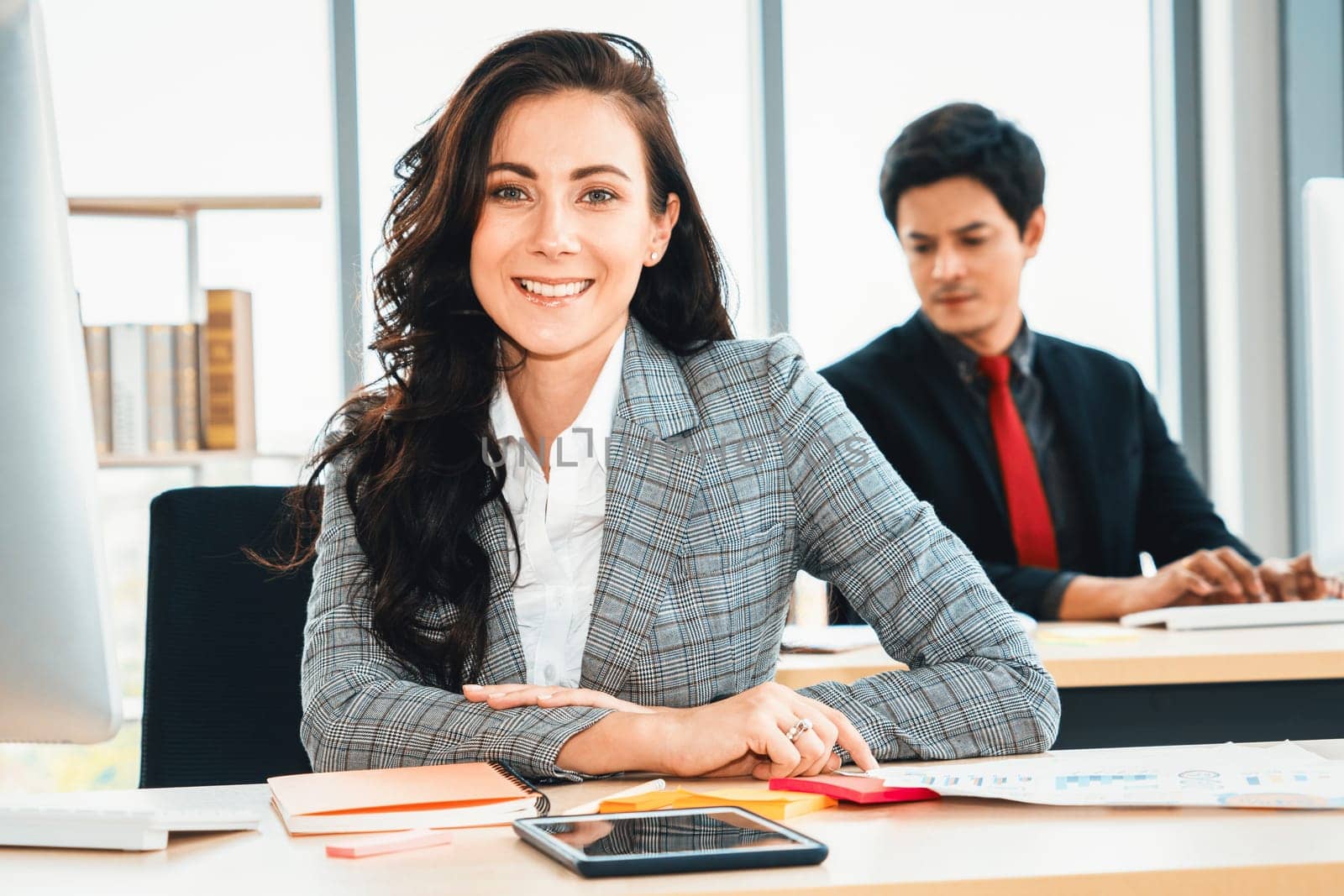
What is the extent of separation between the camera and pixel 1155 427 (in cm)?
274

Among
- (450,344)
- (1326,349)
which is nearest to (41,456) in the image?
(450,344)

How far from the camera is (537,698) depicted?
1237 millimetres

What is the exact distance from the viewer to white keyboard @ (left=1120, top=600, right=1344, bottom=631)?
2092 mm

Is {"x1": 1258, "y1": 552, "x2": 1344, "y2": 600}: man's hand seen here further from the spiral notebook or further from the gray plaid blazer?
the spiral notebook

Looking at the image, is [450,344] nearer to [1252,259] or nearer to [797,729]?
[797,729]

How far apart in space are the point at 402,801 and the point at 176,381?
268 centimetres

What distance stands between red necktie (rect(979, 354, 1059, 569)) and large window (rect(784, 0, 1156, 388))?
127cm

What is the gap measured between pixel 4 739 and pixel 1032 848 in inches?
25.0

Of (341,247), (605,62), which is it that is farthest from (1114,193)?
(605,62)

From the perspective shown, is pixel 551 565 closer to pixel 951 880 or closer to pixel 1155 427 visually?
pixel 951 880

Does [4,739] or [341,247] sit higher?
[341,247]

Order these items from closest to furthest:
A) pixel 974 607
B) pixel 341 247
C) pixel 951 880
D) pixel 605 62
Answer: pixel 951 880, pixel 974 607, pixel 605 62, pixel 341 247

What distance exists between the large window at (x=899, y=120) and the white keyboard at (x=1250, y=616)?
1820mm

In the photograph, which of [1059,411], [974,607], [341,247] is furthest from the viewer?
[341,247]
